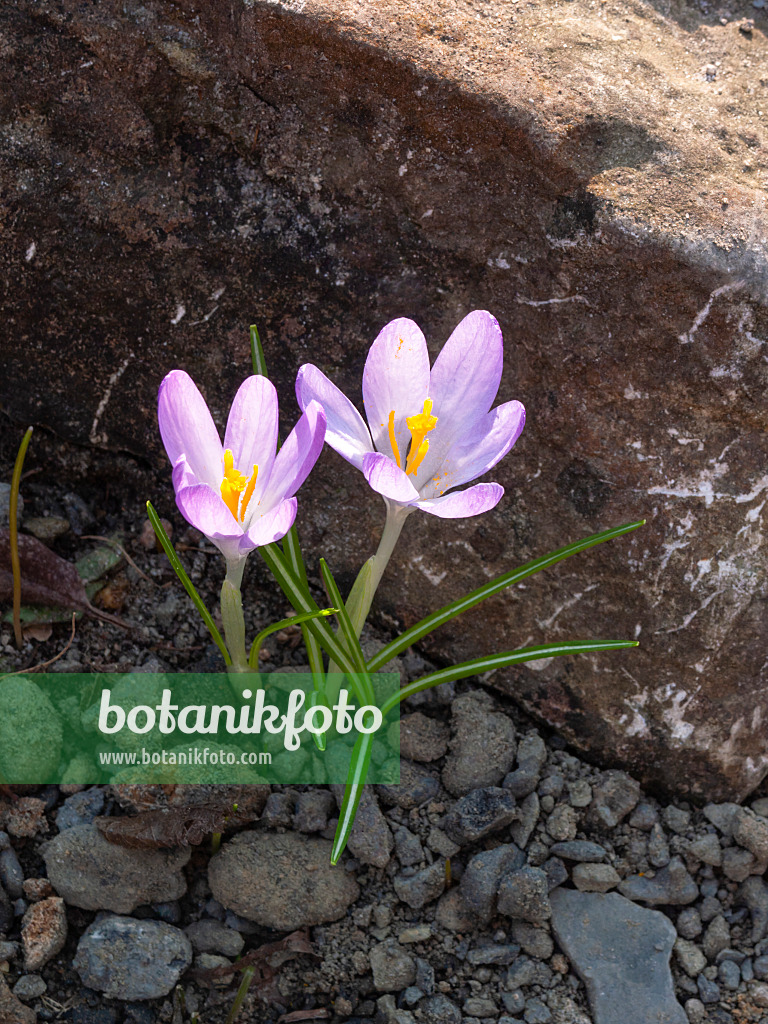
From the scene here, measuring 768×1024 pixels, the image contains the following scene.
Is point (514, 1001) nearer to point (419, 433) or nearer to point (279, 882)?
point (279, 882)

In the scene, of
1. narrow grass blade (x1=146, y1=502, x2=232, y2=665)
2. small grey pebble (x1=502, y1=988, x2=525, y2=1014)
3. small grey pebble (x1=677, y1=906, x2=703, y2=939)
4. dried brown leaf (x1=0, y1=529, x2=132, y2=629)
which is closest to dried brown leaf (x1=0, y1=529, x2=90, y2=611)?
dried brown leaf (x1=0, y1=529, x2=132, y2=629)

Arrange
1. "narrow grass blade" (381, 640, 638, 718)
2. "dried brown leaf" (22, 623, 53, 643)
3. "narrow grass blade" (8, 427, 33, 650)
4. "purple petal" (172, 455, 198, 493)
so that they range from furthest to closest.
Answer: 1. "dried brown leaf" (22, 623, 53, 643)
2. "narrow grass blade" (8, 427, 33, 650)
3. "narrow grass blade" (381, 640, 638, 718)
4. "purple petal" (172, 455, 198, 493)

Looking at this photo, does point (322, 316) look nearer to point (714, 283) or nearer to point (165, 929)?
point (714, 283)

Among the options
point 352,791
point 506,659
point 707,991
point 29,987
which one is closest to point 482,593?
point 506,659

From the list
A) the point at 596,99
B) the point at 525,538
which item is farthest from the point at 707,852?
the point at 596,99

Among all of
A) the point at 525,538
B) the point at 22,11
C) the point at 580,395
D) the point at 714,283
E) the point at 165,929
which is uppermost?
the point at 22,11

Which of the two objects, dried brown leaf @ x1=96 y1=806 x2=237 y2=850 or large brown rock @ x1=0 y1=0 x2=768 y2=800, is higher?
large brown rock @ x1=0 y1=0 x2=768 y2=800

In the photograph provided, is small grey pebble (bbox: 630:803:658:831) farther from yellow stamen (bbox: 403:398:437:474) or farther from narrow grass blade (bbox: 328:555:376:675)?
yellow stamen (bbox: 403:398:437:474)
